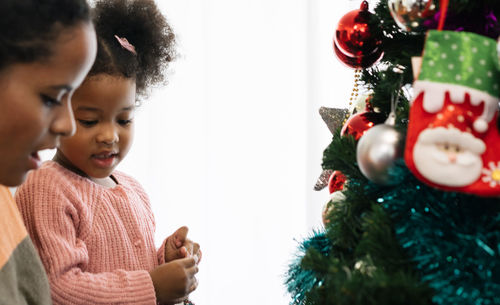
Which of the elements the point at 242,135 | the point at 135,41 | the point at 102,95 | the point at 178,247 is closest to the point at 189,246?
the point at 178,247

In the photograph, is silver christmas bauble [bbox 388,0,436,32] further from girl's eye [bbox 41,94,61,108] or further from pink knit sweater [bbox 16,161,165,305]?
pink knit sweater [bbox 16,161,165,305]

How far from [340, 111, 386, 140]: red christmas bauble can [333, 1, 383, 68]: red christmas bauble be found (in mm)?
99

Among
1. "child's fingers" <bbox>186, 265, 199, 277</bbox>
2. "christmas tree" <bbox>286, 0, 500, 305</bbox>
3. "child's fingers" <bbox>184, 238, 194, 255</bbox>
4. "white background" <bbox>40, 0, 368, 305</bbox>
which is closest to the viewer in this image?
"christmas tree" <bbox>286, 0, 500, 305</bbox>

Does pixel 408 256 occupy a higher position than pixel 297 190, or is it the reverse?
pixel 408 256

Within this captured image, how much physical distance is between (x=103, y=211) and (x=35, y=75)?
38 centimetres

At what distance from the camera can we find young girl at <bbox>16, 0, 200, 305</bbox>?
859mm

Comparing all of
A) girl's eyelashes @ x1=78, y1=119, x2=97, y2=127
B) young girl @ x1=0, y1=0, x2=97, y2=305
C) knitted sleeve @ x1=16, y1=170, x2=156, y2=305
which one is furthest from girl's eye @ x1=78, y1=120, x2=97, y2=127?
young girl @ x1=0, y1=0, x2=97, y2=305

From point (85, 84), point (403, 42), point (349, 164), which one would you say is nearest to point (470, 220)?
point (349, 164)

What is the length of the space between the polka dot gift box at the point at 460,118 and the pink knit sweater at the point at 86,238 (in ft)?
1.85

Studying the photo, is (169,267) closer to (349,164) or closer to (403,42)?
(349,164)

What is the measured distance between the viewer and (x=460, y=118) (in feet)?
1.78

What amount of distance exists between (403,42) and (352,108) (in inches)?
8.5

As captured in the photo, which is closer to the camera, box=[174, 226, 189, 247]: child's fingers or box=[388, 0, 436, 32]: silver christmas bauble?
box=[388, 0, 436, 32]: silver christmas bauble

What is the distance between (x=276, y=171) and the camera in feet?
A: 6.26
